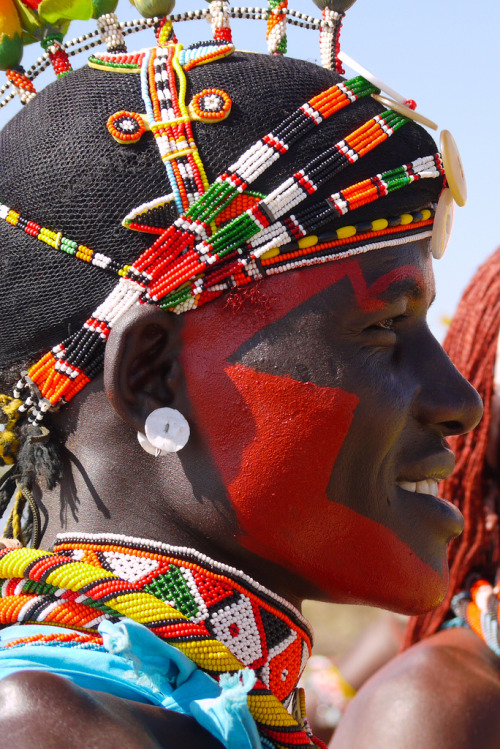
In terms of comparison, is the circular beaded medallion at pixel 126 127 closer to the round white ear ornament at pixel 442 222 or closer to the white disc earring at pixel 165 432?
the white disc earring at pixel 165 432

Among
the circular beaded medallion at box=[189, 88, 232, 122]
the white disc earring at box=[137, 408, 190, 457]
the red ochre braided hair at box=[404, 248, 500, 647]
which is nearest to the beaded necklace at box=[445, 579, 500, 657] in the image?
the red ochre braided hair at box=[404, 248, 500, 647]

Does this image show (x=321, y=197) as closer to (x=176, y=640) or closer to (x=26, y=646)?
(x=176, y=640)

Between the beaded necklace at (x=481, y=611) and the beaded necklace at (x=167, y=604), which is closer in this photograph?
the beaded necklace at (x=167, y=604)

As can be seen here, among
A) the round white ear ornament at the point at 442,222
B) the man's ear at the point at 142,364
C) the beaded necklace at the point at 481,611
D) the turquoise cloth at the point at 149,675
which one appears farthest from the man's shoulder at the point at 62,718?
the beaded necklace at the point at 481,611

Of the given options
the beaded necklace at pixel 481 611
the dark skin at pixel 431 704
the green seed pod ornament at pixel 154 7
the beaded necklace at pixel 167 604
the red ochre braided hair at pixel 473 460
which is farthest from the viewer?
the red ochre braided hair at pixel 473 460

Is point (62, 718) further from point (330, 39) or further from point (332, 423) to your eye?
point (330, 39)

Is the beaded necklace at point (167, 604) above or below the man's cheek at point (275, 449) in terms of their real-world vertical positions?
below

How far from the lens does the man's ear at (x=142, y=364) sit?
7.04 ft

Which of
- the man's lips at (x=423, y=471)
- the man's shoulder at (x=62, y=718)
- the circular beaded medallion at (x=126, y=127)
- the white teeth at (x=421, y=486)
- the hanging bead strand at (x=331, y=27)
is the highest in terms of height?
the hanging bead strand at (x=331, y=27)

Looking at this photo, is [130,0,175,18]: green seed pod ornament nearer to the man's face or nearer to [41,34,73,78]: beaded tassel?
[41,34,73,78]: beaded tassel

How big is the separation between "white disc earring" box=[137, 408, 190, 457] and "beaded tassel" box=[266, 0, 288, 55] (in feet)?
3.71

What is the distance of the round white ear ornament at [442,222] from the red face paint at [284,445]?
0.41 meters

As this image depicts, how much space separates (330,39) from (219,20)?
1.02 feet

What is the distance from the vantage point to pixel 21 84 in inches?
105
